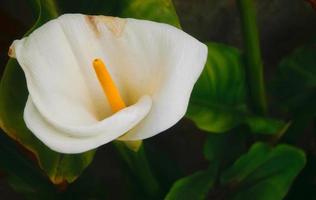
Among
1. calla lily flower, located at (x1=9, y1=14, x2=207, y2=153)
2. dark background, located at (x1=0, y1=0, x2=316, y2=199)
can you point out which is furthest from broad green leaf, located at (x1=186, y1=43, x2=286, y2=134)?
calla lily flower, located at (x1=9, y1=14, x2=207, y2=153)

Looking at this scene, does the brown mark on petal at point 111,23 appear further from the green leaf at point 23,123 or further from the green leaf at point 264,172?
the green leaf at point 264,172

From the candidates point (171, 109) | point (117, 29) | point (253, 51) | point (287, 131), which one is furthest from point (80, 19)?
point (287, 131)

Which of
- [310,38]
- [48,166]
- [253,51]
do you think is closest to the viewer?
[48,166]

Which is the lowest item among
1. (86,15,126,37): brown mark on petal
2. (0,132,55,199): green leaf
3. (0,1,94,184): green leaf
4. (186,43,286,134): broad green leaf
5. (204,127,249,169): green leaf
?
(204,127,249,169): green leaf

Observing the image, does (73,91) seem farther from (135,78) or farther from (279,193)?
(279,193)

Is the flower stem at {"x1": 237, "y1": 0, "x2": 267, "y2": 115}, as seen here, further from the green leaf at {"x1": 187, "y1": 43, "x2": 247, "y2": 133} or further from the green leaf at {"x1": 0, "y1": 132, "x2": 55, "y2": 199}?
the green leaf at {"x1": 0, "y1": 132, "x2": 55, "y2": 199}

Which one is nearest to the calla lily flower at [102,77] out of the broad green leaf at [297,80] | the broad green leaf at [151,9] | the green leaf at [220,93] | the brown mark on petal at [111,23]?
the brown mark on petal at [111,23]
